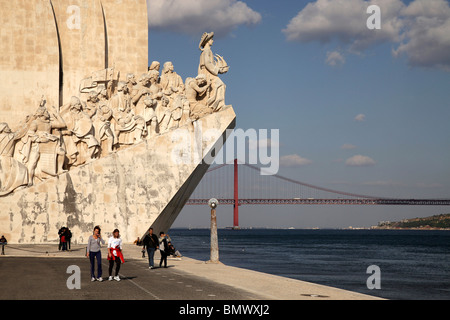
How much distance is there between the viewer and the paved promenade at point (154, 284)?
24.3 ft

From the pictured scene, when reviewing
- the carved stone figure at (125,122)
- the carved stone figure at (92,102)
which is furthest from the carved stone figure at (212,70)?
the carved stone figure at (92,102)

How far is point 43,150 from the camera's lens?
51.5ft

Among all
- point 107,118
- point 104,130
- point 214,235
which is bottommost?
point 214,235

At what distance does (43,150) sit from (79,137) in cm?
90

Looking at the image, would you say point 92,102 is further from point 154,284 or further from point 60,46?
point 154,284

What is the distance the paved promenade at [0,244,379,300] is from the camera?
24.3 feet

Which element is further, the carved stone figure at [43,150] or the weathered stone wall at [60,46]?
the weathered stone wall at [60,46]

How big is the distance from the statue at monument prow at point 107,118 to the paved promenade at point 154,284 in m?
3.70

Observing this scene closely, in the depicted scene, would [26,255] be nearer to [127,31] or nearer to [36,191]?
[36,191]

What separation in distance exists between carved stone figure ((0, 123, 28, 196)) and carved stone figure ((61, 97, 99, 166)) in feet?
3.51

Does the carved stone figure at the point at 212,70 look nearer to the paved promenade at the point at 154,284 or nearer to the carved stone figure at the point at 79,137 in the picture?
the carved stone figure at the point at 79,137

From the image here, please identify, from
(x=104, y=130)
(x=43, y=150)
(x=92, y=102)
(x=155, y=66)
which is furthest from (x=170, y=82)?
(x=43, y=150)
